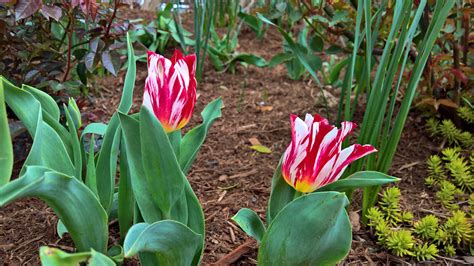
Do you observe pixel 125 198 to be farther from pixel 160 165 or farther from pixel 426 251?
pixel 426 251

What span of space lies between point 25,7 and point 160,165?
1.86ft

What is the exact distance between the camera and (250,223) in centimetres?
106

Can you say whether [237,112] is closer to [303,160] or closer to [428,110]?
[428,110]

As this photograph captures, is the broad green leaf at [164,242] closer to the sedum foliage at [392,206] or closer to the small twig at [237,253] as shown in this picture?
the small twig at [237,253]

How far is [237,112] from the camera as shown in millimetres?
2178

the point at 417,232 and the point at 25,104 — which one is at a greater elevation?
the point at 25,104

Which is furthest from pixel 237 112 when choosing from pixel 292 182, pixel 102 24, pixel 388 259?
pixel 292 182

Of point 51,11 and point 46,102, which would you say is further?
point 51,11

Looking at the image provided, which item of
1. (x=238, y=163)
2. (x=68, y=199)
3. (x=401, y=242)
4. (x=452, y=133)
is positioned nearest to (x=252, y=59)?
(x=238, y=163)

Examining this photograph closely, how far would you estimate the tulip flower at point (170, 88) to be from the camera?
0.92 m

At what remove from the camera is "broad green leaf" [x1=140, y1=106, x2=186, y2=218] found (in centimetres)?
86

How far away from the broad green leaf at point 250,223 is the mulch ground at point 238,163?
177mm

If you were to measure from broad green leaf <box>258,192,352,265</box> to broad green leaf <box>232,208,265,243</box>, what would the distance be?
7cm

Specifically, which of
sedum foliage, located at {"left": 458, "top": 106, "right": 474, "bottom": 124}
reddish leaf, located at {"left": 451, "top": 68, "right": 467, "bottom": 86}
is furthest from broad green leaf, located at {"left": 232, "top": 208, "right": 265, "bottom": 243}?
sedum foliage, located at {"left": 458, "top": 106, "right": 474, "bottom": 124}
